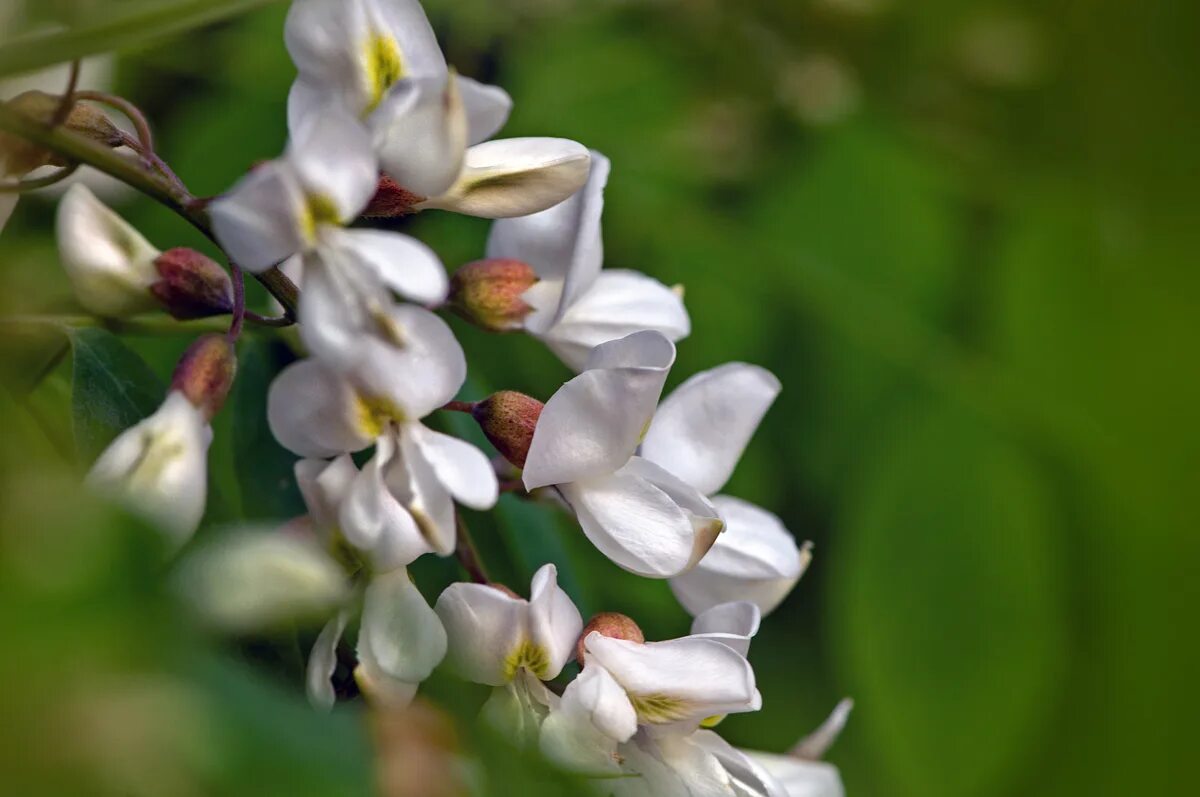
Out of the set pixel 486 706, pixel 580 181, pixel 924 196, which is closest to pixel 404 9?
pixel 580 181

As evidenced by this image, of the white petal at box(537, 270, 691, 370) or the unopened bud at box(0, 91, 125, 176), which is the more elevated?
the unopened bud at box(0, 91, 125, 176)

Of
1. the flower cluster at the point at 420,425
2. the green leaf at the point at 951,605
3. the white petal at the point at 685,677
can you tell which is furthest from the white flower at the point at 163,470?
the green leaf at the point at 951,605

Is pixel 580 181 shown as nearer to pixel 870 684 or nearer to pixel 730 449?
pixel 730 449

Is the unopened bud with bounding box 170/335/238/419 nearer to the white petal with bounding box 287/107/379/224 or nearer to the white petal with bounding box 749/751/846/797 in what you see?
the white petal with bounding box 287/107/379/224

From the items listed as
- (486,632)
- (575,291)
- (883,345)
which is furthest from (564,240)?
(883,345)

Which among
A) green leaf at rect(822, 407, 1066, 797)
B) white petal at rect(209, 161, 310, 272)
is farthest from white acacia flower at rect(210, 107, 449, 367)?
green leaf at rect(822, 407, 1066, 797)

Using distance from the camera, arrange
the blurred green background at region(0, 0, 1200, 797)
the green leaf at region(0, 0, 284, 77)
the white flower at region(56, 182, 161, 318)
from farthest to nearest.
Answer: the blurred green background at region(0, 0, 1200, 797) < the white flower at region(56, 182, 161, 318) < the green leaf at region(0, 0, 284, 77)
